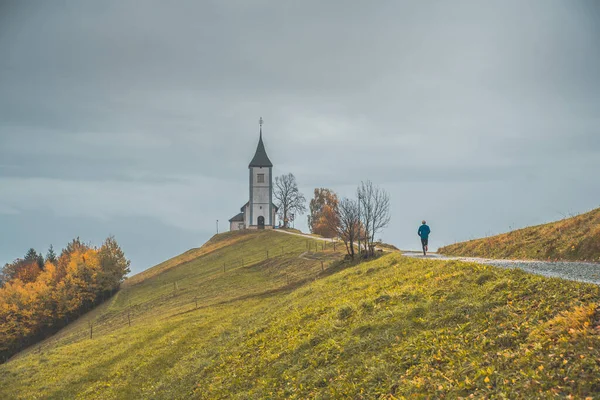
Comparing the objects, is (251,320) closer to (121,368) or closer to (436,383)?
(121,368)

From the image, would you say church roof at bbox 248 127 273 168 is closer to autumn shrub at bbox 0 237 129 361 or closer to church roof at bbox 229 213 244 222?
church roof at bbox 229 213 244 222

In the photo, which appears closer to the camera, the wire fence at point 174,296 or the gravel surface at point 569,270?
the gravel surface at point 569,270

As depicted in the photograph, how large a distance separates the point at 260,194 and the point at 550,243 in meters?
82.0

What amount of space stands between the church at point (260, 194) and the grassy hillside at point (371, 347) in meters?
63.5

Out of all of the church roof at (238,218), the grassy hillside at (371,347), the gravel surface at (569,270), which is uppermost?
the church roof at (238,218)

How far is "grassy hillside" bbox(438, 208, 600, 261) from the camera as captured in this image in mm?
21953

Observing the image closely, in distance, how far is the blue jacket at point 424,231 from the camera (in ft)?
105

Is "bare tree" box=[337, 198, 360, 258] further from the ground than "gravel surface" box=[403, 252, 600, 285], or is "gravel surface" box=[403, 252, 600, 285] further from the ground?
"bare tree" box=[337, 198, 360, 258]

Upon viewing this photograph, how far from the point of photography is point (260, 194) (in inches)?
4080

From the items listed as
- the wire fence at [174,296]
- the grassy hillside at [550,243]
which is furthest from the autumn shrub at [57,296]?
the grassy hillside at [550,243]

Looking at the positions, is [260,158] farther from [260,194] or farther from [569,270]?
[569,270]

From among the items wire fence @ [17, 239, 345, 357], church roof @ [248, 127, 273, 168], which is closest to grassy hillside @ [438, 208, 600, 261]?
wire fence @ [17, 239, 345, 357]

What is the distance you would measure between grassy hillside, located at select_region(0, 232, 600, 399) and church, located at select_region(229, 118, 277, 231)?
6347 cm

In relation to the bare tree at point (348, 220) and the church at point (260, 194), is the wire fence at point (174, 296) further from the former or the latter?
the church at point (260, 194)
